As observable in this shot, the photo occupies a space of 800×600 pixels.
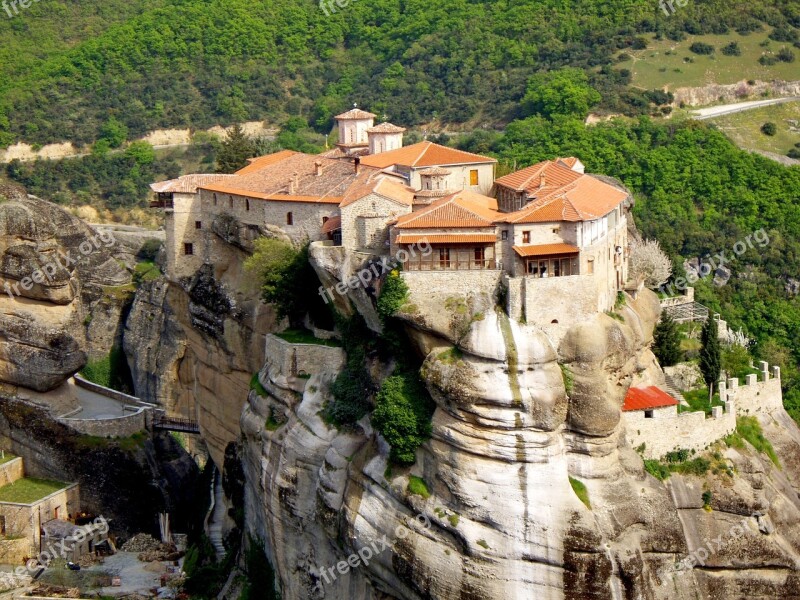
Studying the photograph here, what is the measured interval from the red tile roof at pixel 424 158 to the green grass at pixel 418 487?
1278 cm

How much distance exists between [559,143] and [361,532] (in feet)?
129

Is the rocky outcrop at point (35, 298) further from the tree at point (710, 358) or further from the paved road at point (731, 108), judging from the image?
the paved road at point (731, 108)

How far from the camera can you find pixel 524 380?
47.1 m

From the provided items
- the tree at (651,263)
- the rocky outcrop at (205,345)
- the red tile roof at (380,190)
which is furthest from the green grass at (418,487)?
the rocky outcrop at (205,345)

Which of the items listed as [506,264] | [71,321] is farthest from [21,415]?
[506,264]

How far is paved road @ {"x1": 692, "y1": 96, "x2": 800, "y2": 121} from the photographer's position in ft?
307

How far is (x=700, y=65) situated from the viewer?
3873 inches

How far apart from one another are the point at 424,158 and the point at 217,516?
16.6 m

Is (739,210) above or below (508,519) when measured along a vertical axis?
above

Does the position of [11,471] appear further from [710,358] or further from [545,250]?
[710,358]

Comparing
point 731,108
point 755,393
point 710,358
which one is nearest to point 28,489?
point 710,358

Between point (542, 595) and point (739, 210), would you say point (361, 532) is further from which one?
point (739, 210)

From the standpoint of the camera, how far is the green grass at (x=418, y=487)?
159ft


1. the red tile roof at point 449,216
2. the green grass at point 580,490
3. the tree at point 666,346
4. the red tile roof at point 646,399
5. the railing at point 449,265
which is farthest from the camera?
the tree at point 666,346
